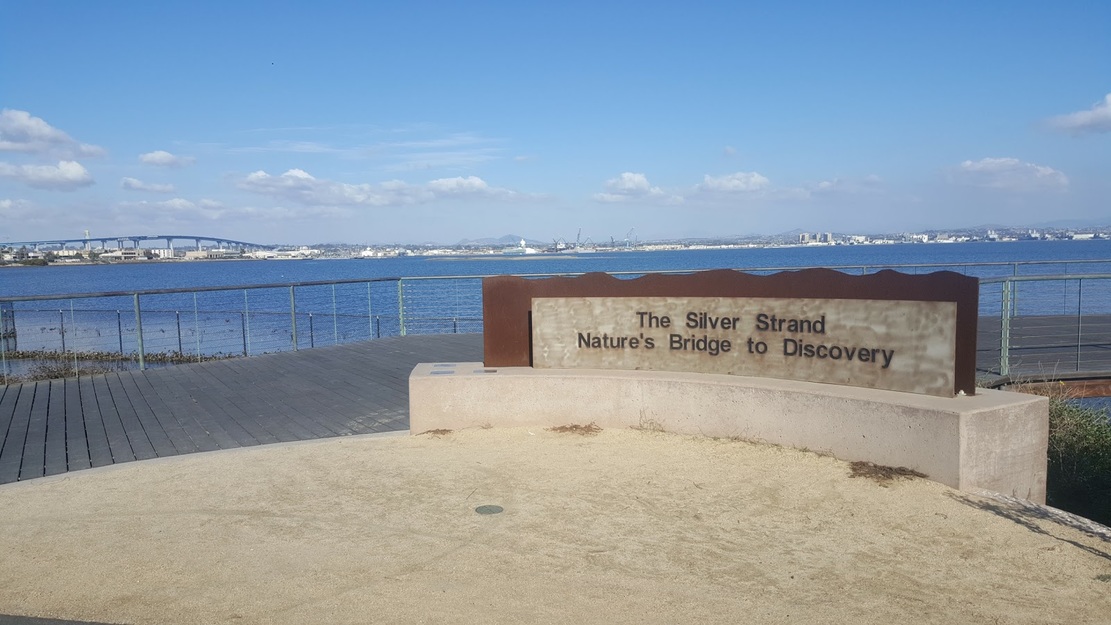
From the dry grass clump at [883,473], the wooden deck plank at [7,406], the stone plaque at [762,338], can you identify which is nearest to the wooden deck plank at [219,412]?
the wooden deck plank at [7,406]

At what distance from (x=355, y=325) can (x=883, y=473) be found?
36.2m

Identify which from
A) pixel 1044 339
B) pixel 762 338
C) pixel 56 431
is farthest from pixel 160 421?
pixel 1044 339

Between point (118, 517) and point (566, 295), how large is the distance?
4407 mm

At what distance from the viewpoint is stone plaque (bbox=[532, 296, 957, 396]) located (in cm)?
660

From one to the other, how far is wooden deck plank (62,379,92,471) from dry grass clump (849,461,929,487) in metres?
6.26

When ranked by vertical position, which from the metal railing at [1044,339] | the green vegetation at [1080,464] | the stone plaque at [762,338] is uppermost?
the stone plaque at [762,338]

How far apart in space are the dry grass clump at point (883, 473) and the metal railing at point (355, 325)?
418 cm

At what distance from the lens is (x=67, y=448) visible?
756cm

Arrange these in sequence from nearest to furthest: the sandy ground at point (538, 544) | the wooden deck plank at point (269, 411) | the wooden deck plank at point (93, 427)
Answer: the sandy ground at point (538, 544)
the wooden deck plank at point (93, 427)
the wooden deck plank at point (269, 411)

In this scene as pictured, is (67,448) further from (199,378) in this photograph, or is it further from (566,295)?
(566,295)

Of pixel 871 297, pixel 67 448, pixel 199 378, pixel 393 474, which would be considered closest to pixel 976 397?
pixel 871 297

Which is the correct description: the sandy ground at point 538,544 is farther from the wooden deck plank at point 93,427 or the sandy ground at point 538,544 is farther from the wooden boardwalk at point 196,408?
the wooden boardwalk at point 196,408

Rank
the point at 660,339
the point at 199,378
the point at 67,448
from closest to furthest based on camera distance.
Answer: the point at 67,448 → the point at 660,339 → the point at 199,378

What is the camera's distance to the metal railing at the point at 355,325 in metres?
12.3
